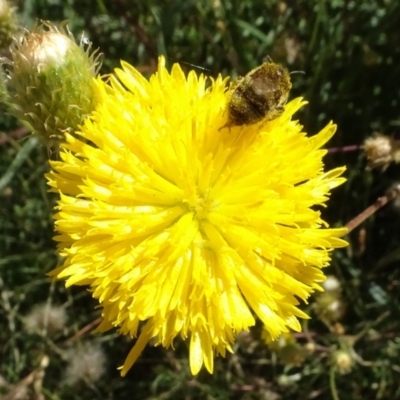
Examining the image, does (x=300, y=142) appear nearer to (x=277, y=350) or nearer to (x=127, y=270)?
(x=127, y=270)

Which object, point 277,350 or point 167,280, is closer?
point 167,280

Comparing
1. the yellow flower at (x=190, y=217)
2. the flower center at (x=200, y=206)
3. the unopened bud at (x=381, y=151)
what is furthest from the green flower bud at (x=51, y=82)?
the unopened bud at (x=381, y=151)

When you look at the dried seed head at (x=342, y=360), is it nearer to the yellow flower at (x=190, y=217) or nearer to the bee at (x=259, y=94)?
the yellow flower at (x=190, y=217)

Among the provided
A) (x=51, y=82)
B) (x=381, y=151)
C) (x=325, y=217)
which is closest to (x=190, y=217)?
(x=51, y=82)

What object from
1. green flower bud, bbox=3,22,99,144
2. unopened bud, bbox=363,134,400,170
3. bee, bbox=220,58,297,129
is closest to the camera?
bee, bbox=220,58,297,129

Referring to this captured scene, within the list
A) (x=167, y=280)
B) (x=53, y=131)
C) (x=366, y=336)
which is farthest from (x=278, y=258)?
(x=366, y=336)

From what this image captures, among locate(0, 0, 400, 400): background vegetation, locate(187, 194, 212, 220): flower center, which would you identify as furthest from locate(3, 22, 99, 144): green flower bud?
locate(0, 0, 400, 400): background vegetation

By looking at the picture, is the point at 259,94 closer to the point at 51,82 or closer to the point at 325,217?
the point at 51,82

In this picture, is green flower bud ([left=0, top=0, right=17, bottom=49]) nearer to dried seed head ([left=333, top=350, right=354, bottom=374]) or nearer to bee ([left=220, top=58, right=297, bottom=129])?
bee ([left=220, top=58, right=297, bottom=129])
